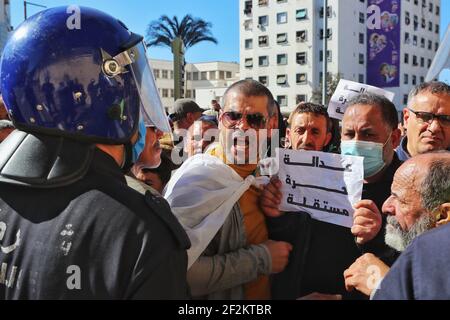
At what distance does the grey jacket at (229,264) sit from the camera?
225cm

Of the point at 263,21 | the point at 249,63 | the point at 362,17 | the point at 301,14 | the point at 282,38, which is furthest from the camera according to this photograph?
the point at 249,63

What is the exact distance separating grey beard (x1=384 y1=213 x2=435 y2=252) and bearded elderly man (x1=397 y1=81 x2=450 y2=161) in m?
1.67

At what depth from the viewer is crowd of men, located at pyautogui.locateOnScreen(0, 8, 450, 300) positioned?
1.33m

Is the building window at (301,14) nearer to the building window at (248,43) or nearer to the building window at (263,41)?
the building window at (263,41)

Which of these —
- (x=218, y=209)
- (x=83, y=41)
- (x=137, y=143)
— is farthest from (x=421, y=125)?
(x=83, y=41)

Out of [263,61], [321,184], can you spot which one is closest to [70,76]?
[321,184]

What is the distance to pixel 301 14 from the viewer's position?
5816cm

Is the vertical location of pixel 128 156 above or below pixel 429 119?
below

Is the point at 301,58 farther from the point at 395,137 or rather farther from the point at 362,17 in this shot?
the point at 395,137

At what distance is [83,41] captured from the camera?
1597 mm

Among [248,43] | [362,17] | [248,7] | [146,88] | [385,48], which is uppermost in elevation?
[248,7]

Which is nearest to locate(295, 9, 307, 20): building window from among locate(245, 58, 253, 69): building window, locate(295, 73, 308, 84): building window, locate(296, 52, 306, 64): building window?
locate(296, 52, 306, 64): building window

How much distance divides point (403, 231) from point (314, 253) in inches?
27.6

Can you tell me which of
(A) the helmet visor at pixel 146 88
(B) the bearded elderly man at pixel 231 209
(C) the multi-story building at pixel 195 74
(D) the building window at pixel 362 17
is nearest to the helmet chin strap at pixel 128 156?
(A) the helmet visor at pixel 146 88
